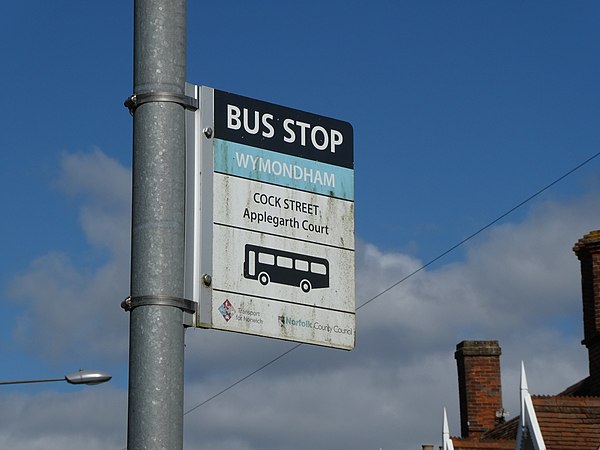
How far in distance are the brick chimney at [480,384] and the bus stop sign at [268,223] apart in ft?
104

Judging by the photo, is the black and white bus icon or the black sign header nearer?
the black and white bus icon

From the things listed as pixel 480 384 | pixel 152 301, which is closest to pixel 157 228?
pixel 152 301

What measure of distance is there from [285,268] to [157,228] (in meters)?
0.61

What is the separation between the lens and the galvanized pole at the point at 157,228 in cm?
417

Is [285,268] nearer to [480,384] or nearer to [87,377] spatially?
[87,377]

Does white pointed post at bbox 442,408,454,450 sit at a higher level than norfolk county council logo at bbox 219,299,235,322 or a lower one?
higher

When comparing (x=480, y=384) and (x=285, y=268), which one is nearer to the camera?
(x=285, y=268)

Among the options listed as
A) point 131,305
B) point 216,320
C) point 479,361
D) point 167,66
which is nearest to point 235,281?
point 216,320

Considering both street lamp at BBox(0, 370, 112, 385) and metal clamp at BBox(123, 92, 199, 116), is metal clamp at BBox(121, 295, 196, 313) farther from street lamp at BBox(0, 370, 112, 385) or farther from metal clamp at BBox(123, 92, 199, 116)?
street lamp at BBox(0, 370, 112, 385)

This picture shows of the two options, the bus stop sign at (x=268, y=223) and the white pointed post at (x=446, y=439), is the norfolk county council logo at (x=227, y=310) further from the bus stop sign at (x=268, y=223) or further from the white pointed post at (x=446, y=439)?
the white pointed post at (x=446, y=439)

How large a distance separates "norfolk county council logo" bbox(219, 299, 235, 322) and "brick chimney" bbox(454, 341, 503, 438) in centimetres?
3216

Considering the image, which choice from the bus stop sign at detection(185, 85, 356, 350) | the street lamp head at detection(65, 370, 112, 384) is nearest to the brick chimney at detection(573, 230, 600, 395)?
the street lamp head at detection(65, 370, 112, 384)

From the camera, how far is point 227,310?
181 inches

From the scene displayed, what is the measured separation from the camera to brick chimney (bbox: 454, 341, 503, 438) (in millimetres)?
36188
